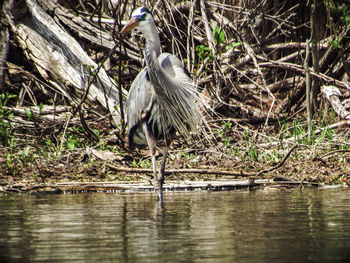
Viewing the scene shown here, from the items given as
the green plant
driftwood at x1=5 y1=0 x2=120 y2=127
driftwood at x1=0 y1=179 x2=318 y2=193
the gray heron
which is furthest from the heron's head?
the green plant

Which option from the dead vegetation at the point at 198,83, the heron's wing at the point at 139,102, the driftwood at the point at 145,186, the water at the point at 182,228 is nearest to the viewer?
the water at the point at 182,228

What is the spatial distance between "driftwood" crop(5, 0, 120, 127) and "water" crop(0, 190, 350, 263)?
10.7 ft

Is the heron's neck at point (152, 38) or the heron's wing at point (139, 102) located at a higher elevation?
the heron's neck at point (152, 38)

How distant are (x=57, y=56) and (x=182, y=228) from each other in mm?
5681

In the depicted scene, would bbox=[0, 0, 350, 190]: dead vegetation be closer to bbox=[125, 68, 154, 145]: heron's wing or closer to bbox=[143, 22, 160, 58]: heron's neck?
bbox=[125, 68, 154, 145]: heron's wing

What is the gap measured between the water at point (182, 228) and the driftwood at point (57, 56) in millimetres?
3253

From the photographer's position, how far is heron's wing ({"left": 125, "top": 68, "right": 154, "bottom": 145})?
6832 millimetres

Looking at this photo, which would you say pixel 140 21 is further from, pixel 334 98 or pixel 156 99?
pixel 334 98

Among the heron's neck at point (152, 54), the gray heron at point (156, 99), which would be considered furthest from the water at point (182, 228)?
the heron's neck at point (152, 54)

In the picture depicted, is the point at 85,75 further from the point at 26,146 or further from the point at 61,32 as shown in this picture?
the point at 26,146

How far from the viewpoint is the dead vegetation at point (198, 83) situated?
7387mm

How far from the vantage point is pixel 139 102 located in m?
6.91

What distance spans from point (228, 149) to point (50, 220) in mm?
4196

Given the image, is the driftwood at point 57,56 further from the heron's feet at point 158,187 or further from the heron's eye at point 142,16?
the heron's feet at point 158,187
